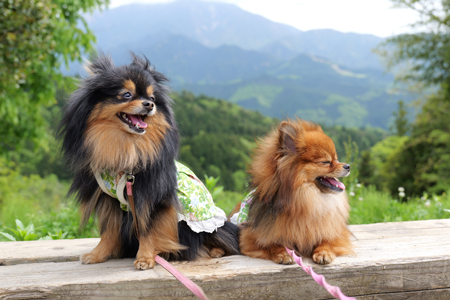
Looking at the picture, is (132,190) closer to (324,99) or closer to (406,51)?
(406,51)

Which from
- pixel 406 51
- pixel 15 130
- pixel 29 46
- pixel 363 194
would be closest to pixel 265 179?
pixel 363 194

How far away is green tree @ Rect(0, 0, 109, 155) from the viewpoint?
5352 millimetres

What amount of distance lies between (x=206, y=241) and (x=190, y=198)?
363 mm

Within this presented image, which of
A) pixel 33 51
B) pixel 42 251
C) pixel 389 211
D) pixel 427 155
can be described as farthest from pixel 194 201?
pixel 427 155

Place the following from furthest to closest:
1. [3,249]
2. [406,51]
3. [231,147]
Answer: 1. [231,147]
2. [406,51]
3. [3,249]

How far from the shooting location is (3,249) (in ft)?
9.00

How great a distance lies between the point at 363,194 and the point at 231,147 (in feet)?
54.7

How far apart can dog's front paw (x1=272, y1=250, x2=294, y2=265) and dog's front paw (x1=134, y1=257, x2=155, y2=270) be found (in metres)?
0.79

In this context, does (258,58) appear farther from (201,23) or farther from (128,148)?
(128,148)

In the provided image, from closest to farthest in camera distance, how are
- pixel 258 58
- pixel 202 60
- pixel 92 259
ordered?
pixel 92 259 < pixel 202 60 < pixel 258 58

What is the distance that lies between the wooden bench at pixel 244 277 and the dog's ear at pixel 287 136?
0.75 metres

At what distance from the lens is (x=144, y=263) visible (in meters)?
2.17

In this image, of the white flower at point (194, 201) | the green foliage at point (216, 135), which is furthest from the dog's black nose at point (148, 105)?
the green foliage at point (216, 135)

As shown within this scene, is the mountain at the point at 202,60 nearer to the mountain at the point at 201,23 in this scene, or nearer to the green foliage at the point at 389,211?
the mountain at the point at 201,23
